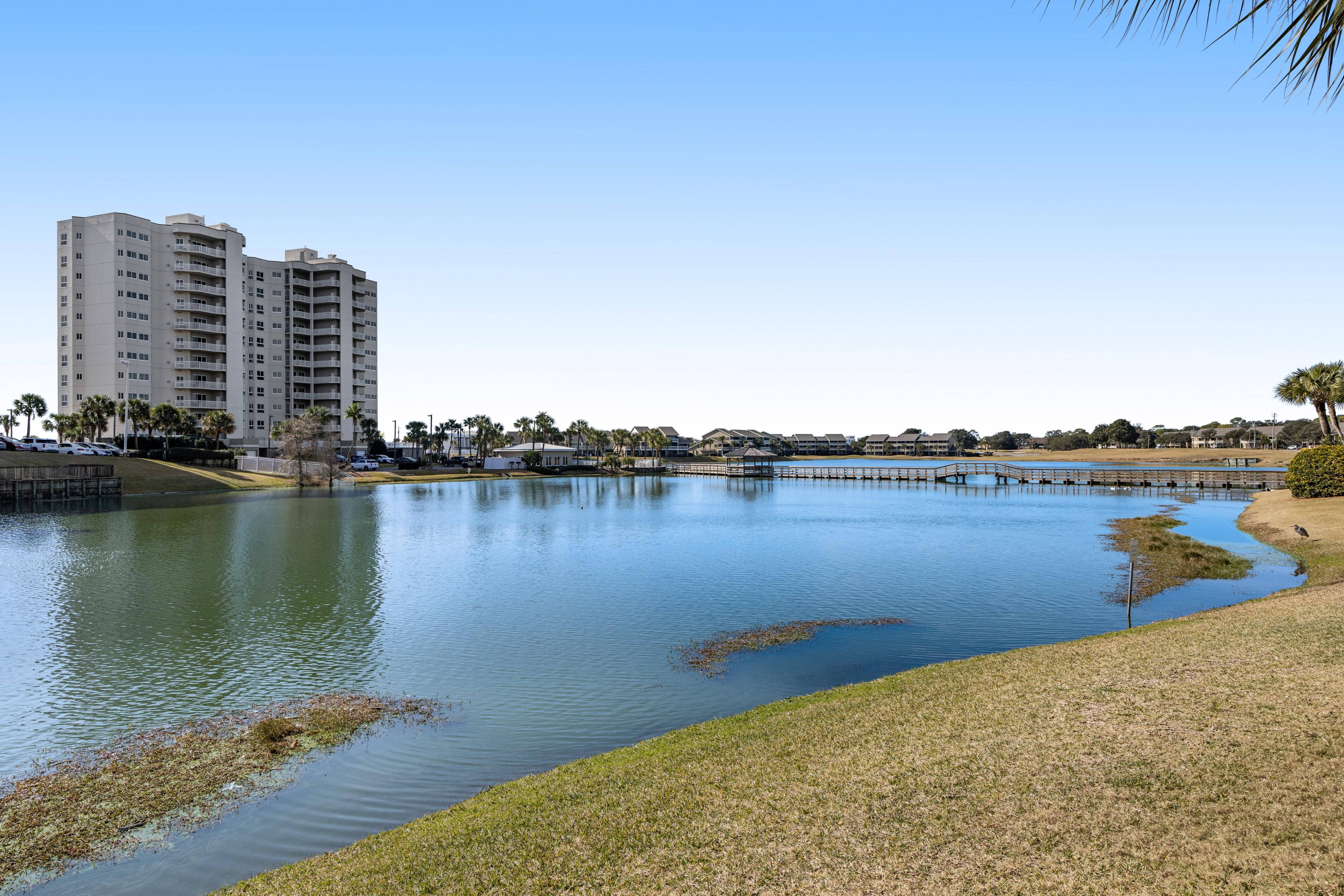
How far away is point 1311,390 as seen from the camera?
65.3 metres

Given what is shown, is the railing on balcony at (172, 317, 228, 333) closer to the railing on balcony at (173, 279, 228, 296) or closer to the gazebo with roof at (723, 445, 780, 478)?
the railing on balcony at (173, 279, 228, 296)

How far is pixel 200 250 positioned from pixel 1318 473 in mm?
136285

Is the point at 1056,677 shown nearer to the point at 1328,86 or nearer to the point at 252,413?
the point at 1328,86

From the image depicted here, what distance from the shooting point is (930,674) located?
17391mm

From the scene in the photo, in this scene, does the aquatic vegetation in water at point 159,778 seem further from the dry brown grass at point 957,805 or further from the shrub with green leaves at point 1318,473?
the shrub with green leaves at point 1318,473

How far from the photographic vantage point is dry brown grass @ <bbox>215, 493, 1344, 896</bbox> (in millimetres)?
7852

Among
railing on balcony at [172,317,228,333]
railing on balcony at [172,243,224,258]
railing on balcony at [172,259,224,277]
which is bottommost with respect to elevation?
railing on balcony at [172,317,228,333]

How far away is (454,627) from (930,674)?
16.1m

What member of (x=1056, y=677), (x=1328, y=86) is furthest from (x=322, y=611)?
(x=1328, y=86)

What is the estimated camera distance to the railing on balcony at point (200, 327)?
115125 mm

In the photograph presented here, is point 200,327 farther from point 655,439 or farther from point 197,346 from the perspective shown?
point 655,439

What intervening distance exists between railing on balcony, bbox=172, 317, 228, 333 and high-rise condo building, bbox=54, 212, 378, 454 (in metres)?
0.18

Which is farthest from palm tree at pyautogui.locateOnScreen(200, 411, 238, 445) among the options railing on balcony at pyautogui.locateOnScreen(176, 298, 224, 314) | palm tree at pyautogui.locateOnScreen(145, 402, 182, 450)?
railing on balcony at pyautogui.locateOnScreen(176, 298, 224, 314)

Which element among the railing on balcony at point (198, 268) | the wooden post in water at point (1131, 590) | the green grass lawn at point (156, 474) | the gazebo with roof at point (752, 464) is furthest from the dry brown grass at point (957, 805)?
the railing on balcony at point (198, 268)
